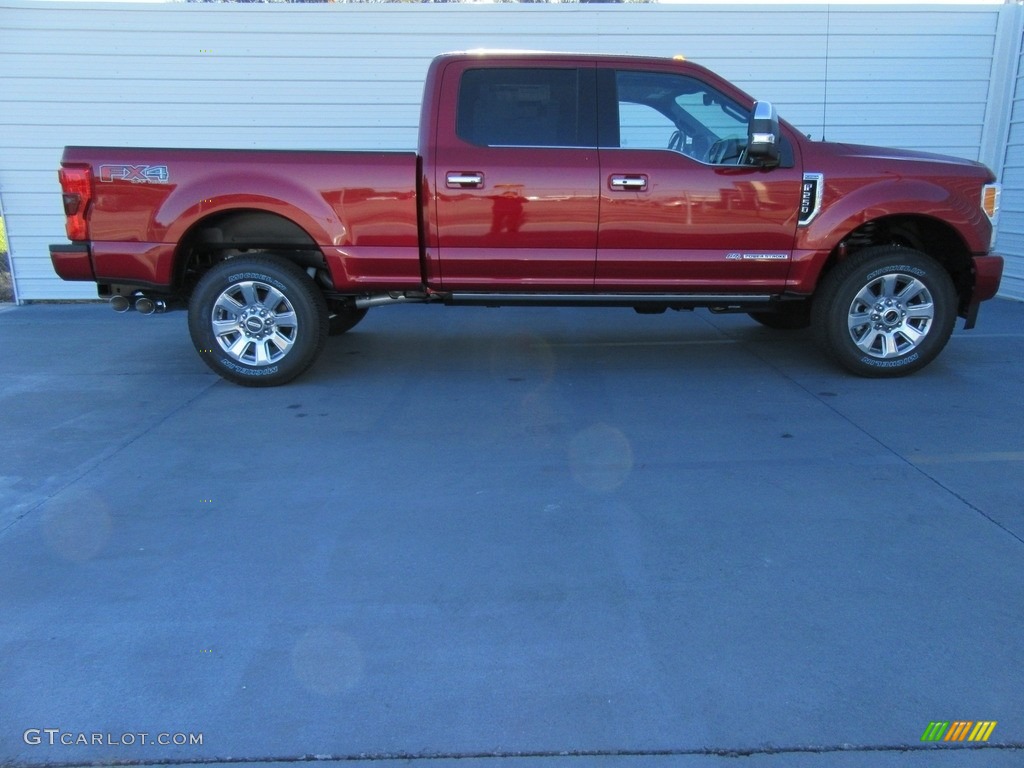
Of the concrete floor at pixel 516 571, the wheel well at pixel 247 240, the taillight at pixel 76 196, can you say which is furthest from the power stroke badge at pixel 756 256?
the taillight at pixel 76 196

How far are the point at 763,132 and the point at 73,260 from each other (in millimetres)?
4588

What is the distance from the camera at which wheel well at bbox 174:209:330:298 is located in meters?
5.64

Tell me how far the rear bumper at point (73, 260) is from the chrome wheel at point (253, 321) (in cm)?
88

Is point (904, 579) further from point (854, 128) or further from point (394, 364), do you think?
point (854, 128)

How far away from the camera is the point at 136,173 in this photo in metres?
5.34

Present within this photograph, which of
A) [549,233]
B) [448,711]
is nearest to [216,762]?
[448,711]

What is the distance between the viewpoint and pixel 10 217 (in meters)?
9.38

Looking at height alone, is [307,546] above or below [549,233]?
below

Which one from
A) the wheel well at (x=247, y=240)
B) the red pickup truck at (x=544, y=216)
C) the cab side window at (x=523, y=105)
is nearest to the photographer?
the red pickup truck at (x=544, y=216)

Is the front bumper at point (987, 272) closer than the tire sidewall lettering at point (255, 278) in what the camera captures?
No

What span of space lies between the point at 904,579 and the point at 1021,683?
0.64 m

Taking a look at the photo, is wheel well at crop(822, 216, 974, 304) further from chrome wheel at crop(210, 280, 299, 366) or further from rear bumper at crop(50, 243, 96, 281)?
rear bumper at crop(50, 243, 96, 281)

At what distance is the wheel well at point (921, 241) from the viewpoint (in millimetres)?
5830

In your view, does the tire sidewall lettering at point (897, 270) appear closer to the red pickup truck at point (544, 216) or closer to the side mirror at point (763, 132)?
the red pickup truck at point (544, 216)
